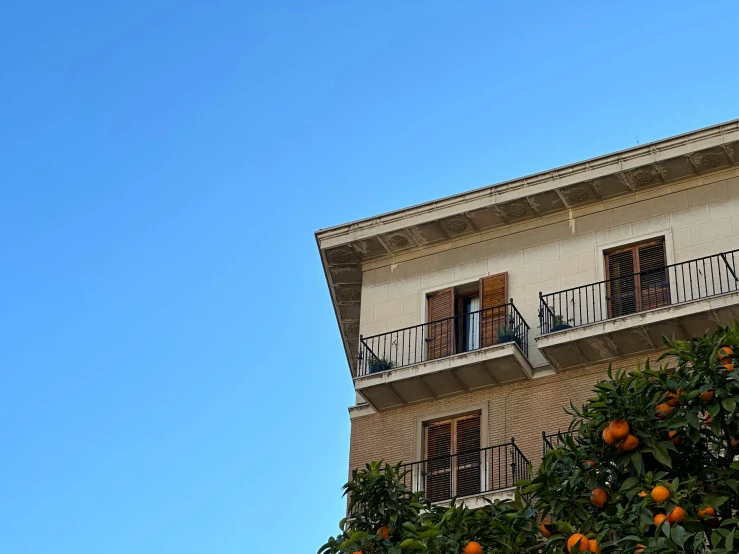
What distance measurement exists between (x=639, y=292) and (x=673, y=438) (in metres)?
9.66

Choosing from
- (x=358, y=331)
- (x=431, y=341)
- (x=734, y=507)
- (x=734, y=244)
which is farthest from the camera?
(x=358, y=331)

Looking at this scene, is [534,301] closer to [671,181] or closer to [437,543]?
[671,181]

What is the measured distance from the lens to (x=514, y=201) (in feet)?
87.4

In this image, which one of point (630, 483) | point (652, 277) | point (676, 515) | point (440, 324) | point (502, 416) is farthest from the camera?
point (440, 324)

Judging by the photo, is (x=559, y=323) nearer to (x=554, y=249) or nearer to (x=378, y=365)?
(x=554, y=249)

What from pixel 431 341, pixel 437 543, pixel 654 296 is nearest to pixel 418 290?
pixel 431 341

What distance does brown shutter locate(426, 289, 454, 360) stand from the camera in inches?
1025

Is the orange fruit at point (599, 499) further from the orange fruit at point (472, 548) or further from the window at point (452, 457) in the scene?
the window at point (452, 457)

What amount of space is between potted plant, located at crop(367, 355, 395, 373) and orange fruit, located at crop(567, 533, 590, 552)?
1138cm

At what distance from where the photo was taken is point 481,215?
27.0 meters

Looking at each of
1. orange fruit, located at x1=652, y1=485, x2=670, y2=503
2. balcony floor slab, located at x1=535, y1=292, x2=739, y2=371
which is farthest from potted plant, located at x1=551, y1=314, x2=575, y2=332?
orange fruit, located at x1=652, y1=485, x2=670, y2=503

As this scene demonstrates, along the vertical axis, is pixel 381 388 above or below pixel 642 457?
above

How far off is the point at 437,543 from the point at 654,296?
10.3 meters

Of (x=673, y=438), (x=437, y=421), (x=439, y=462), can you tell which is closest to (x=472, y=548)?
(x=673, y=438)
